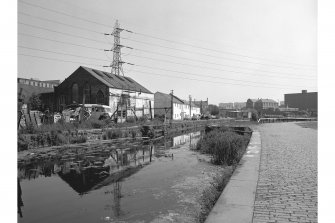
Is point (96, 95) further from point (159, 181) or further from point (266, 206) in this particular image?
point (266, 206)

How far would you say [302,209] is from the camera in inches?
177

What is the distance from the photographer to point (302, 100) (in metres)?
120

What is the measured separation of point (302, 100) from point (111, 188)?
128m

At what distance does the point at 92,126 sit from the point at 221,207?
48.6 ft

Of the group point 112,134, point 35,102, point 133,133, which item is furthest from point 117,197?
point 35,102

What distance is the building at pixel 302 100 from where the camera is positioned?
116 m

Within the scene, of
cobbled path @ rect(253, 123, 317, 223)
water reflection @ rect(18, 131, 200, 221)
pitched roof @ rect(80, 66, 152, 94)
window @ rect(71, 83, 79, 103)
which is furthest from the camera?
window @ rect(71, 83, 79, 103)

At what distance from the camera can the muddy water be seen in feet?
18.5

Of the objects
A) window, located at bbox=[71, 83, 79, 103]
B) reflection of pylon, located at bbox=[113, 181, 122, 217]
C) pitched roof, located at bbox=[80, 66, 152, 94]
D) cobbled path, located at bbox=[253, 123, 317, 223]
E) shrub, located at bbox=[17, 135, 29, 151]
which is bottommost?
reflection of pylon, located at bbox=[113, 181, 122, 217]

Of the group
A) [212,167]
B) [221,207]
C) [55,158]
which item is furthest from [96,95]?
[221,207]

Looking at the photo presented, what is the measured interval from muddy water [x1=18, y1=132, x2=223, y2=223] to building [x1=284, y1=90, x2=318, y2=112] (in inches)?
4658

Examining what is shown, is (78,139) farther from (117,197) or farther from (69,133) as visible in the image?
(117,197)

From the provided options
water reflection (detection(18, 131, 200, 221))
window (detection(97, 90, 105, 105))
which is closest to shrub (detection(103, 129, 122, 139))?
water reflection (detection(18, 131, 200, 221))

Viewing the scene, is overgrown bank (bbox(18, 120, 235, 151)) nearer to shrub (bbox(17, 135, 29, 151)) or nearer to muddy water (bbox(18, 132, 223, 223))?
shrub (bbox(17, 135, 29, 151))
